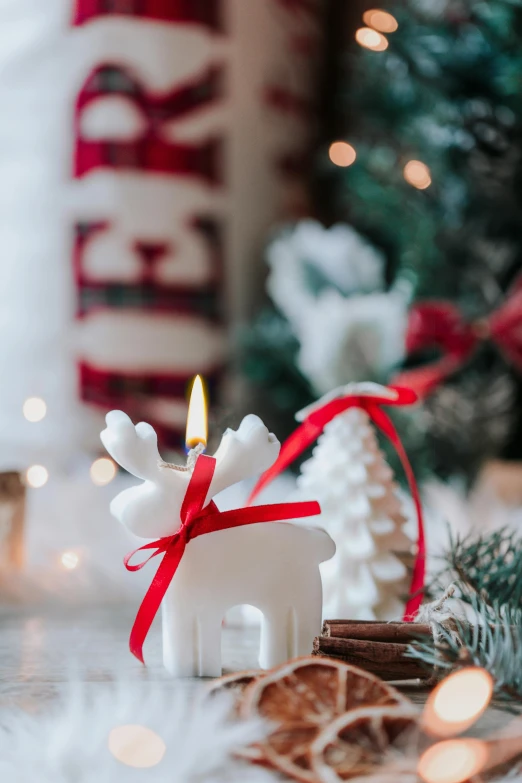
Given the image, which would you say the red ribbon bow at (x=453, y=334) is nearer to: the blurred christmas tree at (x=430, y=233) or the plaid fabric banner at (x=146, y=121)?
the blurred christmas tree at (x=430, y=233)

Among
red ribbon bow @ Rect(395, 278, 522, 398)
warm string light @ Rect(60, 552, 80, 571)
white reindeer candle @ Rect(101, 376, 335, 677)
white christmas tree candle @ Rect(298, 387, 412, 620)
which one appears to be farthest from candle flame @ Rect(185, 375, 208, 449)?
red ribbon bow @ Rect(395, 278, 522, 398)

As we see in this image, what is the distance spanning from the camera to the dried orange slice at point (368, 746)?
1.11ft

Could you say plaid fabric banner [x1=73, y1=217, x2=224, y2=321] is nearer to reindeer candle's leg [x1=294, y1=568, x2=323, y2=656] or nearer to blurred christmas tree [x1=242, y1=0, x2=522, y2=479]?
blurred christmas tree [x1=242, y1=0, x2=522, y2=479]

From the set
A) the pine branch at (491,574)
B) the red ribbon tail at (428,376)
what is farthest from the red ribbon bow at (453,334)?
the pine branch at (491,574)

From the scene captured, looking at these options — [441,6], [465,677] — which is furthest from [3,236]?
[465,677]

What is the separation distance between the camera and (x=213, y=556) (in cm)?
47

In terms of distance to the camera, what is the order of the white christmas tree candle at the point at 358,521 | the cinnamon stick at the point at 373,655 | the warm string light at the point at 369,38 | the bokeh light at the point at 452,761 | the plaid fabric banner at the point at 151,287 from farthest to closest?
the plaid fabric banner at the point at 151,287 → the warm string light at the point at 369,38 → the white christmas tree candle at the point at 358,521 → the cinnamon stick at the point at 373,655 → the bokeh light at the point at 452,761

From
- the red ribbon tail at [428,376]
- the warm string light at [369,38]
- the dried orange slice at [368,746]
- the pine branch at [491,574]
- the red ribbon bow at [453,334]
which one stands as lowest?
the dried orange slice at [368,746]

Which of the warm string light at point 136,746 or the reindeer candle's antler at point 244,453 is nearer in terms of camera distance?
the warm string light at point 136,746

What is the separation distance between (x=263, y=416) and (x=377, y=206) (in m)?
0.31

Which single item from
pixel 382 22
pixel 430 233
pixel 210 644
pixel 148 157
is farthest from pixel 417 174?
pixel 210 644

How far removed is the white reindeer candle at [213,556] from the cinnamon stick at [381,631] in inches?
0.9

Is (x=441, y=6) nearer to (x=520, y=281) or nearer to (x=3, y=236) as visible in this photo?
(x=520, y=281)

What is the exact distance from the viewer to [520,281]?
36.4 inches
